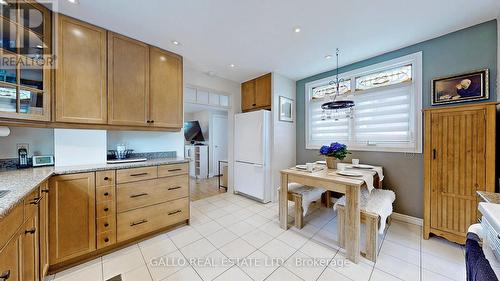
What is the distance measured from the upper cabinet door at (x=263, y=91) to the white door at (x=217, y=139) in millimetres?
2444

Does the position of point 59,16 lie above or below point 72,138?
above

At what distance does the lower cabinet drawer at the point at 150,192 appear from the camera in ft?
6.38

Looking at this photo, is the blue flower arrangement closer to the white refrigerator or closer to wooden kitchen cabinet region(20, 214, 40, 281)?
the white refrigerator

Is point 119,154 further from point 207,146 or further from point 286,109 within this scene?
point 207,146

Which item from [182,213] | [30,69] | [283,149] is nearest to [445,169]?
[283,149]

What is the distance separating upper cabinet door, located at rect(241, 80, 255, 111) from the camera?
3.79 m

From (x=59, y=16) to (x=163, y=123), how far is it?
1411 millimetres

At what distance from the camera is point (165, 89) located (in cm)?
252

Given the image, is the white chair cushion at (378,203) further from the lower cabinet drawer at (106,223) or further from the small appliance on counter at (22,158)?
the small appliance on counter at (22,158)

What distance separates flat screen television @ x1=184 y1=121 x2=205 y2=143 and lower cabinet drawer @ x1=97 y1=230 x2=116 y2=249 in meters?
4.24

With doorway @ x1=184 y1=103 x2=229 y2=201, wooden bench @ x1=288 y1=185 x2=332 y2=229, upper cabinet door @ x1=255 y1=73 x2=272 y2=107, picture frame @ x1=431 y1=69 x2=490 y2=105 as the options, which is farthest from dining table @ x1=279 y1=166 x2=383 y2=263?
doorway @ x1=184 y1=103 x2=229 y2=201

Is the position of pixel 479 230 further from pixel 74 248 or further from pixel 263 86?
pixel 263 86

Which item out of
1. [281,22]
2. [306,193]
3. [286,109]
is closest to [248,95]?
[286,109]

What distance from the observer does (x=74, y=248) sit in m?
1.68
